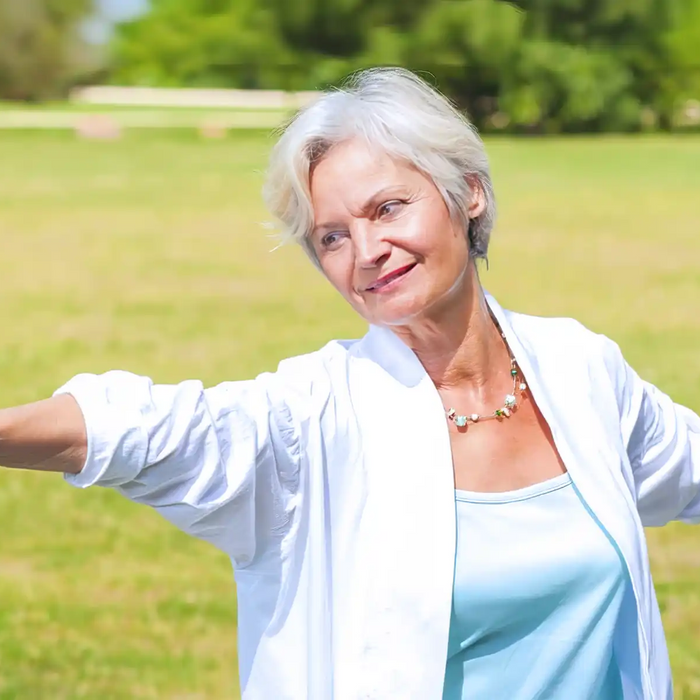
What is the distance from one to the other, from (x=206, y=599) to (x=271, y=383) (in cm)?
350

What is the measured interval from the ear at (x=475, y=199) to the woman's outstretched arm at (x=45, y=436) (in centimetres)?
93

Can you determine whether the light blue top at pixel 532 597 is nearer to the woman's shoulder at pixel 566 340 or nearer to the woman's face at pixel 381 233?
the woman's shoulder at pixel 566 340

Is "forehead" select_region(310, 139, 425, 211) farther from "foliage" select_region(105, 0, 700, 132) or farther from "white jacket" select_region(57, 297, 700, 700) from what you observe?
"foliage" select_region(105, 0, 700, 132)

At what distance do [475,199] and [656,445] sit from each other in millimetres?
609

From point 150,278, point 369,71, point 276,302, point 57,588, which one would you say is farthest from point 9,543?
point 150,278

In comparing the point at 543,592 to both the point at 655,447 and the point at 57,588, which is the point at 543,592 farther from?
the point at 57,588

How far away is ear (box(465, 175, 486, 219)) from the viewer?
2.42 metres

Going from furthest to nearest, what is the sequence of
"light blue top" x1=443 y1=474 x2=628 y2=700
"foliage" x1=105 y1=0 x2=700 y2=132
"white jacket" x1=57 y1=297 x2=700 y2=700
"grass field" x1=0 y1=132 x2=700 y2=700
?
"foliage" x1=105 y1=0 x2=700 y2=132 < "grass field" x1=0 y1=132 x2=700 y2=700 < "light blue top" x1=443 y1=474 x2=628 y2=700 < "white jacket" x1=57 y1=297 x2=700 y2=700

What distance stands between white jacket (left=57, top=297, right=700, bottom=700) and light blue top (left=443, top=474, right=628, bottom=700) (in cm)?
4

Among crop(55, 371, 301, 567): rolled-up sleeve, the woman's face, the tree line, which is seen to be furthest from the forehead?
the tree line

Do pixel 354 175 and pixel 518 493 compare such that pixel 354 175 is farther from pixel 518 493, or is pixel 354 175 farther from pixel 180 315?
pixel 180 315

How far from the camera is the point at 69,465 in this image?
72.5 inches

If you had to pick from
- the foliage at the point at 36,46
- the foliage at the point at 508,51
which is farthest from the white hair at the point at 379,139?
the foliage at the point at 36,46

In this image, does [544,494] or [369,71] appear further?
[369,71]
